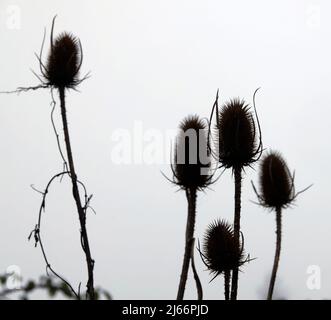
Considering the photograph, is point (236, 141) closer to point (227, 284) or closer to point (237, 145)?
point (237, 145)

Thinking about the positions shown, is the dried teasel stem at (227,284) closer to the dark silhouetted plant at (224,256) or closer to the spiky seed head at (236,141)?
the dark silhouetted plant at (224,256)

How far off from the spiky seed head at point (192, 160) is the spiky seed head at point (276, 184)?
1.05 m

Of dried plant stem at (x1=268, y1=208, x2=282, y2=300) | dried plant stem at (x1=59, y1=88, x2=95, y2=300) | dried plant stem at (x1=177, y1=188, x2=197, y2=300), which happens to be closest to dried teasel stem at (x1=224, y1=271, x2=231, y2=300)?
dried plant stem at (x1=268, y1=208, x2=282, y2=300)

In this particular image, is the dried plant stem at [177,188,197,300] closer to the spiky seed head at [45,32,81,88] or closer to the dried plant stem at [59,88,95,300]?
the dried plant stem at [59,88,95,300]

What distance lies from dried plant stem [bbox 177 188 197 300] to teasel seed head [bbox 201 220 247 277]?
0.57 meters


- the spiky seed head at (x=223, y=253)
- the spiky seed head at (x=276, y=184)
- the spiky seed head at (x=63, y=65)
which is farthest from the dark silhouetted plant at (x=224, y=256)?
the spiky seed head at (x=63, y=65)

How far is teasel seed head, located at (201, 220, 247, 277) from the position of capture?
5852 mm

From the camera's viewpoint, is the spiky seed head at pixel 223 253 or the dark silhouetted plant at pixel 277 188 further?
the dark silhouetted plant at pixel 277 188

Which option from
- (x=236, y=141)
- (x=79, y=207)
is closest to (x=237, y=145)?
(x=236, y=141)

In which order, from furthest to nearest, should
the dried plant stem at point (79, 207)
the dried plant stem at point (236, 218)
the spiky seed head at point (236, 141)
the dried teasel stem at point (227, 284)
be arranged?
the spiky seed head at point (236, 141) → the dried plant stem at point (236, 218) → the dried teasel stem at point (227, 284) → the dried plant stem at point (79, 207)

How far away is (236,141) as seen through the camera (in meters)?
6.20

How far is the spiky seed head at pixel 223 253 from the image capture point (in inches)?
230
